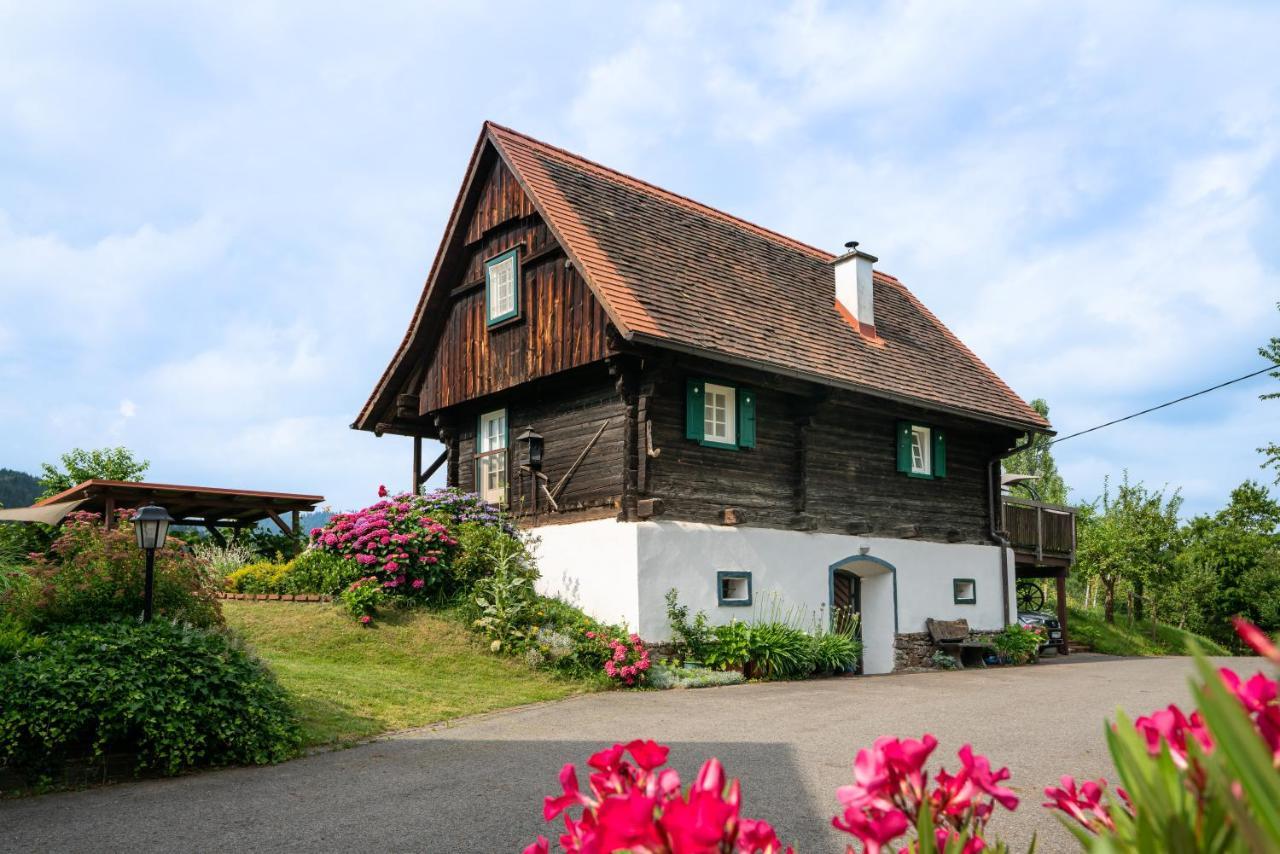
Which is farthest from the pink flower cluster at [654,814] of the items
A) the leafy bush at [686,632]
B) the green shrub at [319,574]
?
the green shrub at [319,574]

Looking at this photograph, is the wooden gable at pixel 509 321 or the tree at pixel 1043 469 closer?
the wooden gable at pixel 509 321

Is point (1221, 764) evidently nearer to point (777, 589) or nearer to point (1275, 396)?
point (777, 589)

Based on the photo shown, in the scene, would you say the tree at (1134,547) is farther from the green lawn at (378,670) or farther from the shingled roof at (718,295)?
the green lawn at (378,670)

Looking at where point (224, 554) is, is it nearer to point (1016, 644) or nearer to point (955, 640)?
point (955, 640)

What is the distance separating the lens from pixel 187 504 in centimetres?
2164

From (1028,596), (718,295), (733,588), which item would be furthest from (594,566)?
(1028,596)

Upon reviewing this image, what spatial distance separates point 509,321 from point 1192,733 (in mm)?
17248

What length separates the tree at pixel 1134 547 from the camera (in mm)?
31594

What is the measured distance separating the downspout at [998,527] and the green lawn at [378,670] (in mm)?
11650

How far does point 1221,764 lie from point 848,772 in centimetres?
691

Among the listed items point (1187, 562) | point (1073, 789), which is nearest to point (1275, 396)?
point (1187, 562)

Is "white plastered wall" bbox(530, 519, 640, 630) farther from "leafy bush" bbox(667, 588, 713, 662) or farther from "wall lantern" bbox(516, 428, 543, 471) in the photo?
"wall lantern" bbox(516, 428, 543, 471)

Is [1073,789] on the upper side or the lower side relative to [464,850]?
upper

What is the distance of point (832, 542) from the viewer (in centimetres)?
1761
